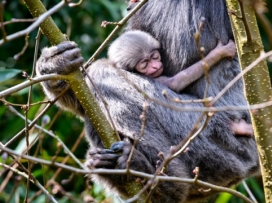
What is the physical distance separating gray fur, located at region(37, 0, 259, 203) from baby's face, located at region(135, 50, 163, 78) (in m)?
0.08

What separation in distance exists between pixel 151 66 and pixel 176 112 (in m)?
0.37

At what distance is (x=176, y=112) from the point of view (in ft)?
14.0

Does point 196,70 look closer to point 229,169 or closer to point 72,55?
point 229,169

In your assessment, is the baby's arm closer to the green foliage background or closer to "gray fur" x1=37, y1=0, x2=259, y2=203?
"gray fur" x1=37, y1=0, x2=259, y2=203

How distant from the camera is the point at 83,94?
3.45m

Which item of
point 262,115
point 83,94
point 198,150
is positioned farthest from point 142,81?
point 262,115

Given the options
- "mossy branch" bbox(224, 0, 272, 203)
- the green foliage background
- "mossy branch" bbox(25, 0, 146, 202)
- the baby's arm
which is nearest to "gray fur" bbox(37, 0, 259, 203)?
the baby's arm

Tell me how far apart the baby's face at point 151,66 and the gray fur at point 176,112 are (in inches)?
3.1

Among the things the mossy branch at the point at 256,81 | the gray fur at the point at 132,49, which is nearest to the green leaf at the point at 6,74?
the gray fur at the point at 132,49

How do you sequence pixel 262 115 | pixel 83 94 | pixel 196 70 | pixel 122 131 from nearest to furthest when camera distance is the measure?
pixel 262 115
pixel 83 94
pixel 122 131
pixel 196 70

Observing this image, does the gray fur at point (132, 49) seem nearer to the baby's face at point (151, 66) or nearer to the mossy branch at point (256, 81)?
the baby's face at point (151, 66)

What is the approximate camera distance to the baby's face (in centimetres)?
437

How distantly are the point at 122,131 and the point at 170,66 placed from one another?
71 centimetres

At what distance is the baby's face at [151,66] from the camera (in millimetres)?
4371
